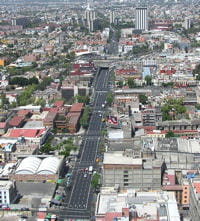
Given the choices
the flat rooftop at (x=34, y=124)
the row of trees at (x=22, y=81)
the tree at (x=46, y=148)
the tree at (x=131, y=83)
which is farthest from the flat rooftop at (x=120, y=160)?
the row of trees at (x=22, y=81)

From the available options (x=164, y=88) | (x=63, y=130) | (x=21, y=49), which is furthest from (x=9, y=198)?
(x=21, y=49)

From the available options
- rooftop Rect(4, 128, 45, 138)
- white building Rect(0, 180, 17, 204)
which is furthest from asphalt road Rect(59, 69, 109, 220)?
rooftop Rect(4, 128, 45, 138)

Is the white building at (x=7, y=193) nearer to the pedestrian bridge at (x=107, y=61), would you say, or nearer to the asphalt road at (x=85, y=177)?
the asphalt road at (x=85, y=177)

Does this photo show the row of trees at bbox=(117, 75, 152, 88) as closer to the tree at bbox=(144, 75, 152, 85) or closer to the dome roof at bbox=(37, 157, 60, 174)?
the tree at bbox=(144, 75, 152, 85)

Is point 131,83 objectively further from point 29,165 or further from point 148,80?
point 29,165

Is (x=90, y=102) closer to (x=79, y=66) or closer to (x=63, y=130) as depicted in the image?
(x=63, y=130)

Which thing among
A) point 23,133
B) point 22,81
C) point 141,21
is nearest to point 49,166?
point 23,133

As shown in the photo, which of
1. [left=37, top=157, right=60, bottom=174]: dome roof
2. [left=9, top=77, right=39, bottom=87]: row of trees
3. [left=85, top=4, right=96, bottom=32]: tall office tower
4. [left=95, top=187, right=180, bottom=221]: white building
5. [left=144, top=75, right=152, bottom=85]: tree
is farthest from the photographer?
[left=85, top=4, right=96, bottom=32]: tall office tower
